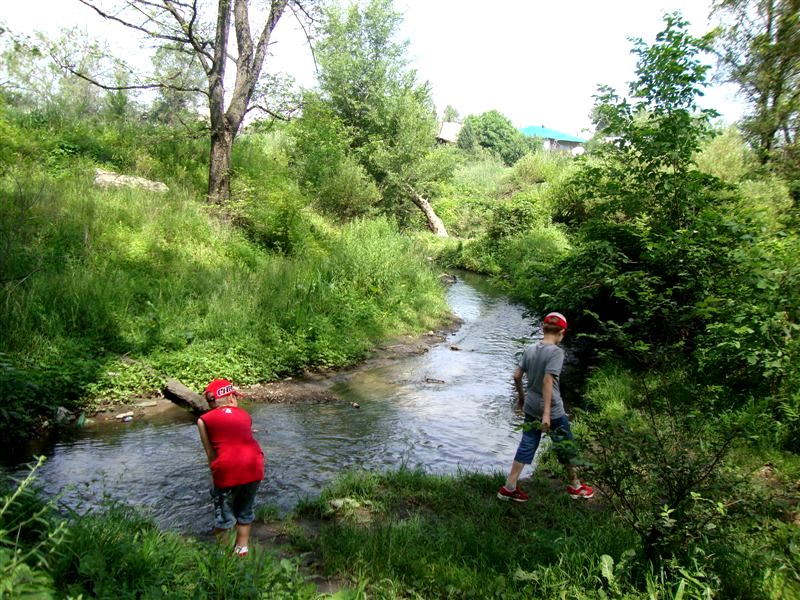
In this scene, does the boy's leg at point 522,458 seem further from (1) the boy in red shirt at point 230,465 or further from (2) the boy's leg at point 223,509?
(2) the boy's leg at point 223,509

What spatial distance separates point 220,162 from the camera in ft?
48.4

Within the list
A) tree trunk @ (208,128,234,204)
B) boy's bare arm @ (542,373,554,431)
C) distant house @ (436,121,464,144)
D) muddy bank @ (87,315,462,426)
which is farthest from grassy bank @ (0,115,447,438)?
distant house @ (436,121,464,144)

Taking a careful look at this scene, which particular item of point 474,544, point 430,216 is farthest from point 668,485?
point 430,216

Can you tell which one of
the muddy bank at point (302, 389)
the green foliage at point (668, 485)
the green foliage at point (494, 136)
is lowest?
the muddy bank at point (302, 389)

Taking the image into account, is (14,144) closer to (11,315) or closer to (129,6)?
(129,6)

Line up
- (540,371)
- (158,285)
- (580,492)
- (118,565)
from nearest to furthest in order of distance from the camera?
(118,565), (540,371), (580,492), (158,285)

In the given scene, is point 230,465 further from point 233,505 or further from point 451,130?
point 451,130

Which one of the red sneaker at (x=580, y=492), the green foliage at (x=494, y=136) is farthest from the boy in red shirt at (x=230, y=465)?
the green foliage at (x=494, y=136)

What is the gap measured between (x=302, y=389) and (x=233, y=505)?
5230 millimetres

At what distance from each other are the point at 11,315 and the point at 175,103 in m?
26.7

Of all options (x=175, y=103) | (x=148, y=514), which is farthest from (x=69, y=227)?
(x=175, y=103)

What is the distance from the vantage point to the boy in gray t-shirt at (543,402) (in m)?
5.39

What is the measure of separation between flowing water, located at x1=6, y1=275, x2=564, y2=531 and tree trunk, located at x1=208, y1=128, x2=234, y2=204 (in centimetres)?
719

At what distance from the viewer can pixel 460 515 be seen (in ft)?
16.5
